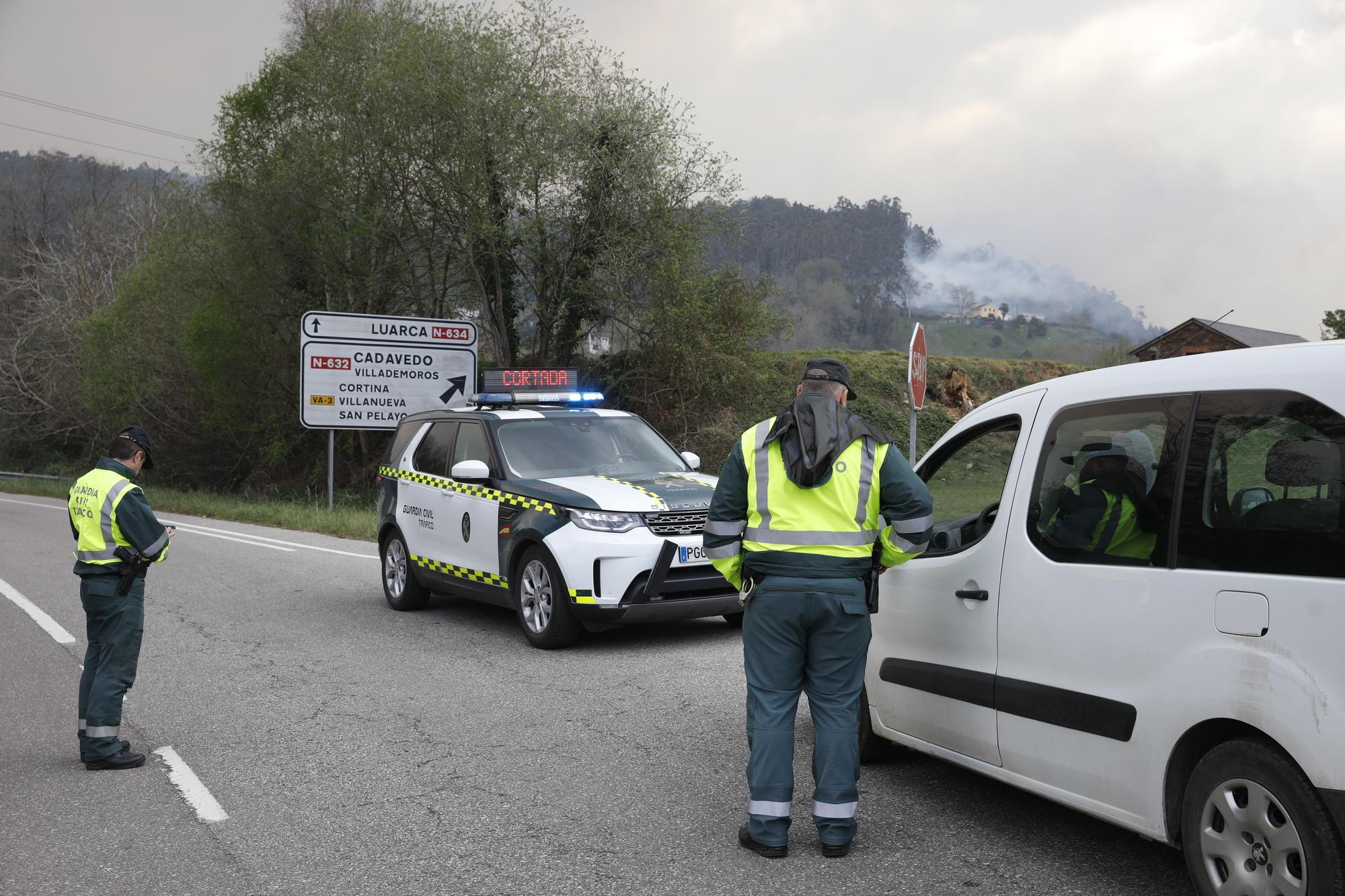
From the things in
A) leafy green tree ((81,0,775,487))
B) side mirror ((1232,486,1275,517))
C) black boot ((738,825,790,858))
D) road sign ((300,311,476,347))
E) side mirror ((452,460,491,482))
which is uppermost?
leafy green tree ((81,0,775,487))

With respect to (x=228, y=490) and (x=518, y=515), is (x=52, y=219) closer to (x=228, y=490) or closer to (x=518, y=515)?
(x=228, y=490)

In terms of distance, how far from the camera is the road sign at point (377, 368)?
Result: 2191cm

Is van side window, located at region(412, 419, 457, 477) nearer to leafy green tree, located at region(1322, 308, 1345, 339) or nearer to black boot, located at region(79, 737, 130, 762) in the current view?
black boot, located at region(79, 737, 130, 762)

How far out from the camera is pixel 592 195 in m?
26.6

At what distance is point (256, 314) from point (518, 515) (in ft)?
81.7

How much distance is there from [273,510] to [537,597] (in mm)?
16836

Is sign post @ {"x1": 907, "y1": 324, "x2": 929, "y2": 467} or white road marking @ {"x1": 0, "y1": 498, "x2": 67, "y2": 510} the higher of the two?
sign post @ {"x1": 907, "y1": 324, "x2": 929, "y2": 467}

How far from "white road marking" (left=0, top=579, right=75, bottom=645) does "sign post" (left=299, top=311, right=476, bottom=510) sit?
9086mm

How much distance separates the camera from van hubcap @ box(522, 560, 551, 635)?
28.2ft

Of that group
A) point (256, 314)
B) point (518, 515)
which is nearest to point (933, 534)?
point (518, 515)

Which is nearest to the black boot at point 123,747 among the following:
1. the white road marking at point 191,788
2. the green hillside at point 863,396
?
the white road marking at point 191,788

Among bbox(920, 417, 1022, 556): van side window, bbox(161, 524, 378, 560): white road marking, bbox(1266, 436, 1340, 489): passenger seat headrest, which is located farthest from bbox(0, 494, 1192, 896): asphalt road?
bbox(161, 524, 378, 560): white road marking

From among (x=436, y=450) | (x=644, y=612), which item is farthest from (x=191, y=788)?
(x=436, y=450)

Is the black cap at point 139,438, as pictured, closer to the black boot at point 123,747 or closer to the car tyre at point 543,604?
the black boot at point 123,747
